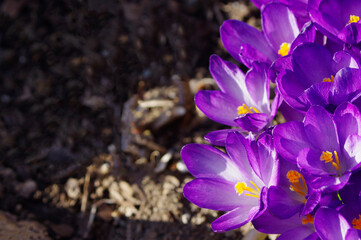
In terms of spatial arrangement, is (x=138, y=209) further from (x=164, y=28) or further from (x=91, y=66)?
(x=164, y=28)

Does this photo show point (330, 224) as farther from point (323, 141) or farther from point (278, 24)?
point (278, 24)

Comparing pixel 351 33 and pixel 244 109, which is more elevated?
pixel 351 33

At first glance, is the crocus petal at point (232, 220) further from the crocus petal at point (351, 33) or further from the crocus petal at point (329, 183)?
the crocus petal at point (351, 33)

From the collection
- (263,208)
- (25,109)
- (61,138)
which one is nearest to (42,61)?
(25,109)

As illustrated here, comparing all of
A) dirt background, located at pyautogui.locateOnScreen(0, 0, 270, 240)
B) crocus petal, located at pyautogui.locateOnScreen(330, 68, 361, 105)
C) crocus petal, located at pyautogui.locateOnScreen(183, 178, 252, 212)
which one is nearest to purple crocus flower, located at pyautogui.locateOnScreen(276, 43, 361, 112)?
crocus petal, located at pyautogui.locateOnScreen(330, 68, 361, 105)

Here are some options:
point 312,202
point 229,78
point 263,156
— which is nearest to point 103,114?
point 229,78

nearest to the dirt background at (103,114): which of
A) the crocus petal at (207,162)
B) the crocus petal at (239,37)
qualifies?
the crocus petal at (207,162)

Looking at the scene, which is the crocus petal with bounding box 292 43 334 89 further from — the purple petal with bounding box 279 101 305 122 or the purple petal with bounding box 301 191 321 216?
the purple petal with bounding box 301 191 321 216
